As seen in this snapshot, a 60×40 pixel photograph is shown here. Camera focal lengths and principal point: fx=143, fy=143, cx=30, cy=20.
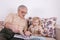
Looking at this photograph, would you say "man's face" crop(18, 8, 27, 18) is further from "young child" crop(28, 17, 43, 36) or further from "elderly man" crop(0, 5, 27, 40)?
"young child" crop(28, 17, 43, 36)

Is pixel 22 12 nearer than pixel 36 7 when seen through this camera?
Yes

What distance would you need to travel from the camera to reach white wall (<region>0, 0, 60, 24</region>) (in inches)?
113

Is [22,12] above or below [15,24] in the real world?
above

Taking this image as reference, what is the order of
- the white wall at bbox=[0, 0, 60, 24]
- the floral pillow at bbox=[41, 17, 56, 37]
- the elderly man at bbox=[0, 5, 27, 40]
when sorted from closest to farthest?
the elderly man at bbox=[0, 5, 27, 40] < the floral pillow at bbox=[41, 17, 56, 37] < the white wall at bbox=[0, 0, 60, 24]

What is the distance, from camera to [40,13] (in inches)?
115

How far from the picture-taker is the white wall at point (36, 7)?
9.38ft

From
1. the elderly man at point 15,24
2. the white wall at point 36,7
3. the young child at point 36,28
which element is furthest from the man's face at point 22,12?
the white wall at point 36,7

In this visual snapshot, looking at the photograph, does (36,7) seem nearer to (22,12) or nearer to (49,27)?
(22,12)

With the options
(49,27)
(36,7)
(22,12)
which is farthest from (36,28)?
(36,7)

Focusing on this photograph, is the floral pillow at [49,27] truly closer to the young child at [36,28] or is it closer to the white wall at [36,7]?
the young child at [36,28]

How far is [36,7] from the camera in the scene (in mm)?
2922

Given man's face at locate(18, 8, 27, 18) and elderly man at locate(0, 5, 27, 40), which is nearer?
elderly man at locate(0, 5, 27, 40)

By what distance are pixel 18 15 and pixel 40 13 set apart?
540mm

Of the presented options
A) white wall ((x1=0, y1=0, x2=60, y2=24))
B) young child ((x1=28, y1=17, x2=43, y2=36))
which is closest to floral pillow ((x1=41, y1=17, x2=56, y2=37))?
young child ((x1=28, y1=17, x2=43, y2=36))
